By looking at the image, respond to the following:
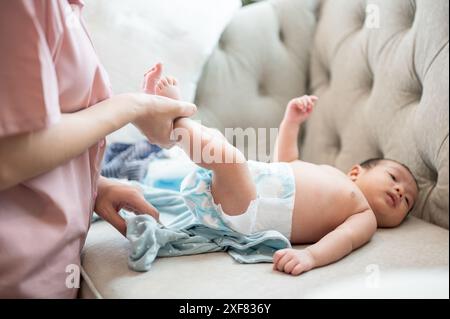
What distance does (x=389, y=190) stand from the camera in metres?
1.04

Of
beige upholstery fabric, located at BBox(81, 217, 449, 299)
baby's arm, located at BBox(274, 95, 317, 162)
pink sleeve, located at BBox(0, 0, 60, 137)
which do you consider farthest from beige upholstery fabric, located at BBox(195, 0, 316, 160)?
pink sleeve, located at BBox(0, 0, 60, 137)

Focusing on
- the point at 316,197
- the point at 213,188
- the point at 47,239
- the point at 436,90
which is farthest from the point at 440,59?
the point at 47,239

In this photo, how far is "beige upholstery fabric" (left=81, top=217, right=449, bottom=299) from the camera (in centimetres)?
76

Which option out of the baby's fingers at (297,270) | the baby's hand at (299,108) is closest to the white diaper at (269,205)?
the baby's fingers at (297,270)

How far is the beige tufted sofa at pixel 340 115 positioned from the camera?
0.79 meters

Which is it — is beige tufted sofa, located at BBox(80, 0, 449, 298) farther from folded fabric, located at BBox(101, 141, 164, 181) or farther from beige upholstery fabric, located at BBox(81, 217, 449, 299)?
folded fabric, located at BBox(101, 141, 164, 181)

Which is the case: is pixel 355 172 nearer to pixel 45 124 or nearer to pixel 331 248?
pixel 331 248

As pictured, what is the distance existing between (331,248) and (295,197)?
0.42 feet

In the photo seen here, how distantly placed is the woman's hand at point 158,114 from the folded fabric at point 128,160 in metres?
0.31

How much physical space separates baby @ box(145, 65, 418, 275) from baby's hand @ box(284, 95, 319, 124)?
182mm

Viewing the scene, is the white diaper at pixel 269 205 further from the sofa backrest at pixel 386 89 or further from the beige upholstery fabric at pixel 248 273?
the sofa backrest at pixel 386 89

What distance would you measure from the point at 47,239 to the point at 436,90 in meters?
0.69

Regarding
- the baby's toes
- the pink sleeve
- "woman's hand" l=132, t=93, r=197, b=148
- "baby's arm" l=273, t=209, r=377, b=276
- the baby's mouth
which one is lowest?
the baby's mouth
